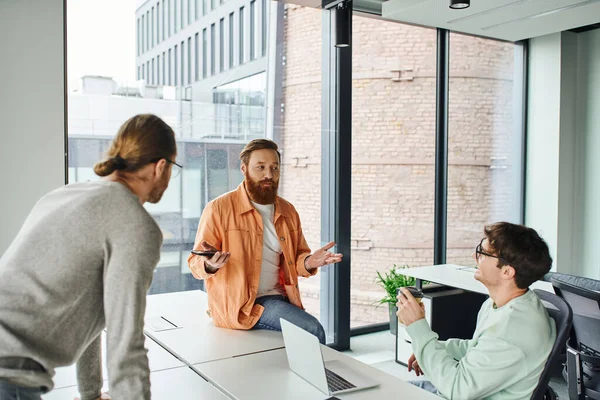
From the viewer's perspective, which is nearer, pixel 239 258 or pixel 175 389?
pixel 175 389

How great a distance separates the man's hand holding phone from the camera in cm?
275

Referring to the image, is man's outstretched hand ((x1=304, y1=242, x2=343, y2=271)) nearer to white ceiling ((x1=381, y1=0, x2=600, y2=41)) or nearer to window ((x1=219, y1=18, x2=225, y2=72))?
window ((x1=219, y1=18, x2=225, y2=72))

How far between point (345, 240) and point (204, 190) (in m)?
1.34

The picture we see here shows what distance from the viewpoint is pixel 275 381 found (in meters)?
2.17

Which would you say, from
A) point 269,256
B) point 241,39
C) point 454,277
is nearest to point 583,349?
point 454,277

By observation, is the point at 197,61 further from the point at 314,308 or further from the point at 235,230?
the point at 314,308

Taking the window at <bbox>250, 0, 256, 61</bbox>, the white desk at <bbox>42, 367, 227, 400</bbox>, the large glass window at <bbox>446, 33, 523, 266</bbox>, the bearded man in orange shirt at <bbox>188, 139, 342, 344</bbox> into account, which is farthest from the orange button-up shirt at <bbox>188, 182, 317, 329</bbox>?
the large glass window at <bbox>446, 33, 523, 266</bbox>

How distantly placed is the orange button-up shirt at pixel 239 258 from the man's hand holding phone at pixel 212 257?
1.0 inches

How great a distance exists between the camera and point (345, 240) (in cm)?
509

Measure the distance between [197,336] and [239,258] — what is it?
49cm

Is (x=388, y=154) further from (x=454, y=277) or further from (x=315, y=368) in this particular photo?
(x=315, y=368)

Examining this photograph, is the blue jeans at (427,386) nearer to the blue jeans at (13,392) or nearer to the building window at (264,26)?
the blue jeans at (13,392)

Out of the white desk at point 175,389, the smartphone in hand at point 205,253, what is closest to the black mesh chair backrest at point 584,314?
the smartphone in hand at point 205,253

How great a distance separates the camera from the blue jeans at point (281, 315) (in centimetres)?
296
